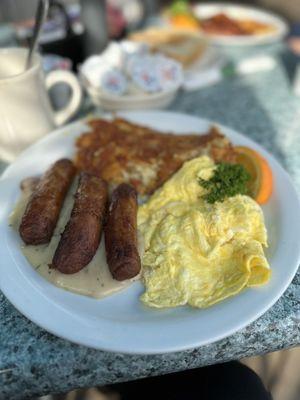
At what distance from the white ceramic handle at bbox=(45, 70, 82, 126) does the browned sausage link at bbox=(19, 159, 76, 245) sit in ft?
1.67

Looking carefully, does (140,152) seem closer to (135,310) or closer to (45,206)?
(45,206)

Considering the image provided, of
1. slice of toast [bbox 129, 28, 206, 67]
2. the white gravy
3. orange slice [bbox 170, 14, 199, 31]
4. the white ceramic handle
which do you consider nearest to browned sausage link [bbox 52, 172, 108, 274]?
the white gravy

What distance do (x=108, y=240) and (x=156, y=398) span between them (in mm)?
594

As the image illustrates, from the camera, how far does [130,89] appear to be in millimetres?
2117

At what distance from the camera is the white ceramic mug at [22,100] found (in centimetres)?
161

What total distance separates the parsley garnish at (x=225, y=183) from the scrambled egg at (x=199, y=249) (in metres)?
0.03

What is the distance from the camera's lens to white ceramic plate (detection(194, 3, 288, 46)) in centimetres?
277

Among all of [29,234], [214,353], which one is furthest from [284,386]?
[29,234]

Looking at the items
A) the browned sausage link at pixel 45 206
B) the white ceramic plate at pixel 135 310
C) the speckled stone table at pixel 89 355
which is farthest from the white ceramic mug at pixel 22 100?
the speckled stone table at pixel 89 355

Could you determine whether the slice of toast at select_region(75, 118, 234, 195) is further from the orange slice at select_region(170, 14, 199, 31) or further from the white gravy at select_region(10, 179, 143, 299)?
the orange slice at select_region(170, 14, 199, 31)

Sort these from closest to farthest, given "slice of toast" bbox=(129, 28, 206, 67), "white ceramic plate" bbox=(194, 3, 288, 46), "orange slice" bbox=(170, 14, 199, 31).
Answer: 1. "slice of toast" bbox=(129, 28, 206, 67)
2. "white ceramic plate" bbox=(194, 3, 288, 46)
3. "orange slice" bbox=(170, 14, 199, 31)

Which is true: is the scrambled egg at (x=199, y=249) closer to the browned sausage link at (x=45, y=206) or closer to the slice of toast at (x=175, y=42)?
the browned sausage link at (x=45, y=206)

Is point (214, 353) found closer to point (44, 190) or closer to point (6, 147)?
point (44, 190)

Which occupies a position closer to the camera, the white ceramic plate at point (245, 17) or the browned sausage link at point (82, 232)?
the browned sausage link at point (82, 232)
